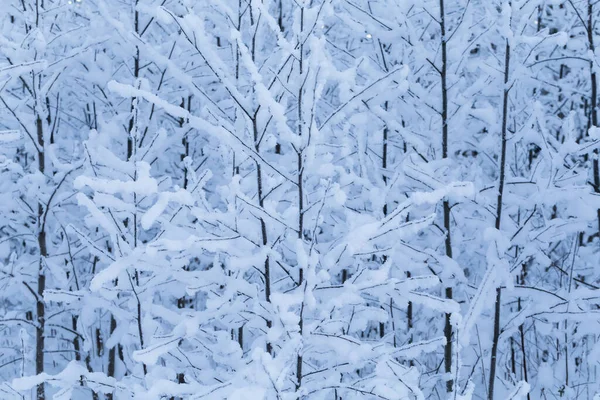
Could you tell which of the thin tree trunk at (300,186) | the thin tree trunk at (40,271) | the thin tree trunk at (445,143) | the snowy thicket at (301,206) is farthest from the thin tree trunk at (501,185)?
the thin tree trunk at (40,271)

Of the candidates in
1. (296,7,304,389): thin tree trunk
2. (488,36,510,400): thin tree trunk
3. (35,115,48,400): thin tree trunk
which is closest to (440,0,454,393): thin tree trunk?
(488,36,510,400): thin tree trunk

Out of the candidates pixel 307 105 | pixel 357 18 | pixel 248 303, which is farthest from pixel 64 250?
pixel 307 105

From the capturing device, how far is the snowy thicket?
227 centimetres

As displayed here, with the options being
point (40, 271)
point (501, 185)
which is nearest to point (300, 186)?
point (501, 185)

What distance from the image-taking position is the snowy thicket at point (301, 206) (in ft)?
7.45

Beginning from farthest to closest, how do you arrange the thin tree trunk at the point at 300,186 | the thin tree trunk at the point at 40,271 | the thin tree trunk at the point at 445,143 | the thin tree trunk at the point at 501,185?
the thin tree trunk at the point at 40,271 < the thin tree trunk at the point at 445,143 < the thin tree trunk at the point at 501,185 < the thin tree trunk at the point at 300,186

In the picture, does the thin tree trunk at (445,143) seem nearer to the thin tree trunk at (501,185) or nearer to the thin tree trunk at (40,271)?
the thin tree trunk at (501,185)

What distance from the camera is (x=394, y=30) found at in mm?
3662

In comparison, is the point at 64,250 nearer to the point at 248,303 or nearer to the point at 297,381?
the point at 248,303

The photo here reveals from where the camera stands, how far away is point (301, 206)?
2.38m

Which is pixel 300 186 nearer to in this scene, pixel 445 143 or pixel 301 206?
pixel 301 206

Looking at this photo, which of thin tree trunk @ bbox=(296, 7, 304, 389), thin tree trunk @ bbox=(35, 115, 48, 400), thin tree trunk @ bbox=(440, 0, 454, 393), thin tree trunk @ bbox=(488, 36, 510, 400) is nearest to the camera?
thin tree trunk @ bbox=(296, 7, 304, 389)

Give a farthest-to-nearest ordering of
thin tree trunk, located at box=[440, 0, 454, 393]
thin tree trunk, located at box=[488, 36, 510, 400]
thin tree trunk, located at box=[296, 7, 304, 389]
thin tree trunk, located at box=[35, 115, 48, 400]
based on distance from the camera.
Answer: thin tree trunk, located at box=[35, 115, 48, 400], thin tree trunk, located at box=[440, 0, 454, 393], thin tree trunk, located at box=[488, 36, 510, 400], thin tree trunk, located at box=[296, 7, 304, 389]

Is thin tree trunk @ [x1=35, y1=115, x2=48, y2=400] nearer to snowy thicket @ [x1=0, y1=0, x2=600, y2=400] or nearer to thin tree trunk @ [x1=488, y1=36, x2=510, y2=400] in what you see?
snowy thicket @ [x1=0, y1=0, x2=600, y2=400]
